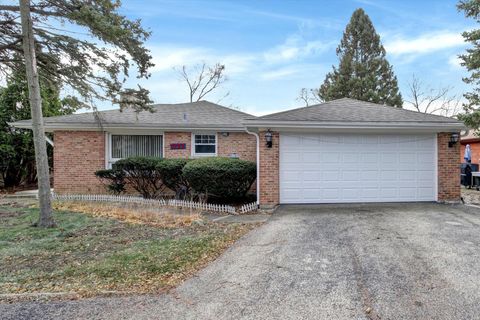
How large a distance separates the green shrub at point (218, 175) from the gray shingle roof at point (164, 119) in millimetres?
2222

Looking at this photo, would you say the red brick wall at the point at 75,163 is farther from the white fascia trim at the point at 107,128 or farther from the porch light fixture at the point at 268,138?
the porch light fixture at the point at 268,138

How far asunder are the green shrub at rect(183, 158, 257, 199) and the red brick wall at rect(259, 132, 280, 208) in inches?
26.7

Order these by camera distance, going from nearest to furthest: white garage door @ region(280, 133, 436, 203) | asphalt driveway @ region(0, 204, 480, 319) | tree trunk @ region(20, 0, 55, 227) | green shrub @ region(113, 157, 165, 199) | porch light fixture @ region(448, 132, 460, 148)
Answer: asphalt driveway @ region(0, 204, 480, 319)
tree trunk @ region(20, 0, 55, 227)
white garage door @ region(280, 133, 436, 203)
porch light fixture @ region(448, 132, 460, 148)
green shrub @ region(113, 157, 165, 199)

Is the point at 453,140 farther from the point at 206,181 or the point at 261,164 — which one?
the point at 206,181

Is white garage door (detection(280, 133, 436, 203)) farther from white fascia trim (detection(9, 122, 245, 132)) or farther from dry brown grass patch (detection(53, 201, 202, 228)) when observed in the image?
white fascia trim (detection(9, 122, 245, 132))

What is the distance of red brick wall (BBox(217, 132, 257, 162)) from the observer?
489 inches

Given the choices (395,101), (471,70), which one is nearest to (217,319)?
(471,70)

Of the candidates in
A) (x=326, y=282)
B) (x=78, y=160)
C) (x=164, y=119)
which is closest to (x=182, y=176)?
(x=164, y=119)

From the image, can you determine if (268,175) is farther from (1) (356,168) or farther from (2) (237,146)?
(2) (237,146)

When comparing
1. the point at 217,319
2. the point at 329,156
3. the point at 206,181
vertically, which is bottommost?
the point at 217,319

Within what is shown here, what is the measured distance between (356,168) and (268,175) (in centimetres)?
265

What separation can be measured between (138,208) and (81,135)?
4927 millimetres

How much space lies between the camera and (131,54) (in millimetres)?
9750

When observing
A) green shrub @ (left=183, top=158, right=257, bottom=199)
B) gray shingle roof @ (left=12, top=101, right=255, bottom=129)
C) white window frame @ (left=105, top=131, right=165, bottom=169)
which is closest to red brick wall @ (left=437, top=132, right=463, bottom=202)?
green shrub @ (left=183, top=158, right=257, bottom=199)
